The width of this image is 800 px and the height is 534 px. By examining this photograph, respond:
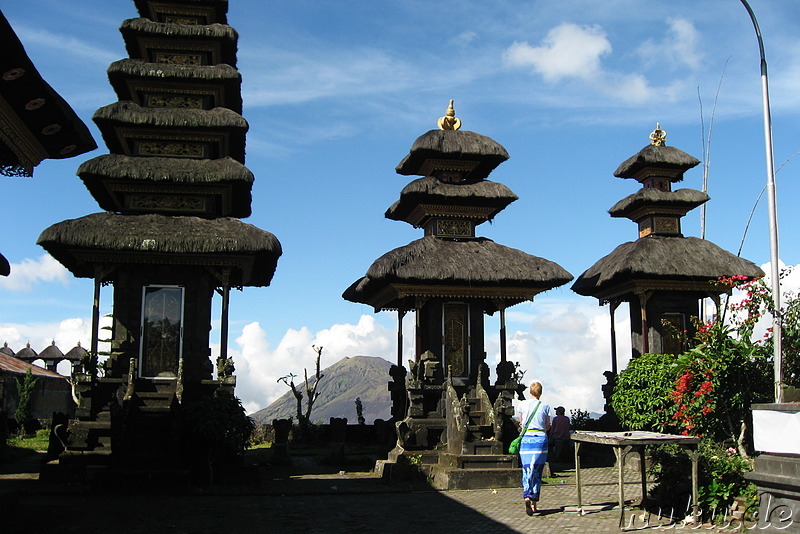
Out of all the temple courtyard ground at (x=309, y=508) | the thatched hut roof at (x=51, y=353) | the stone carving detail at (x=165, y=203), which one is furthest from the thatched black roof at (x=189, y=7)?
the thatched hut roof at (x=51, y=353)

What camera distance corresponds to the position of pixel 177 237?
64.4ft

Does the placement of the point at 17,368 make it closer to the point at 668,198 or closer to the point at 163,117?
the point at 163,117

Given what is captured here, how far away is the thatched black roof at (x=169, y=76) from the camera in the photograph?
22453 millimetres

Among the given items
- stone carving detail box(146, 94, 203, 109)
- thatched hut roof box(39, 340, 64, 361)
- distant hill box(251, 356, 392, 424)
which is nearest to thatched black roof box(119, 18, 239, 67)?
stone carving detail box(146, 94, 203, 109)

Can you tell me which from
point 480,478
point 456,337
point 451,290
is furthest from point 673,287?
point 480,478

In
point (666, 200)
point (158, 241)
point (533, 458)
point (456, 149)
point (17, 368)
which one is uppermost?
point (456, 149)

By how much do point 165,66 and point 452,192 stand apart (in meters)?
8.82

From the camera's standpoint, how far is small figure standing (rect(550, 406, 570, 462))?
21.5 metres

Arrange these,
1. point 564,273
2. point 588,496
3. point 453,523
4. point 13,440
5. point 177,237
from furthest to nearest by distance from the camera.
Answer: point 13,440 < point 564,273 < point 177,237 < point 588,496 < point 453,523

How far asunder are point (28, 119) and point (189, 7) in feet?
49.9

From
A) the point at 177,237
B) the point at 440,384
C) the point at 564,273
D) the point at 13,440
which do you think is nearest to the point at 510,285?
the point at 564,273

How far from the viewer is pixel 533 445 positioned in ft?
41.9

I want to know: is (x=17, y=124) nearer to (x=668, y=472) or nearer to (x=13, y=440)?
(x=668, y=472)

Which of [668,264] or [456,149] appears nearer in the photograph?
[456,149]
